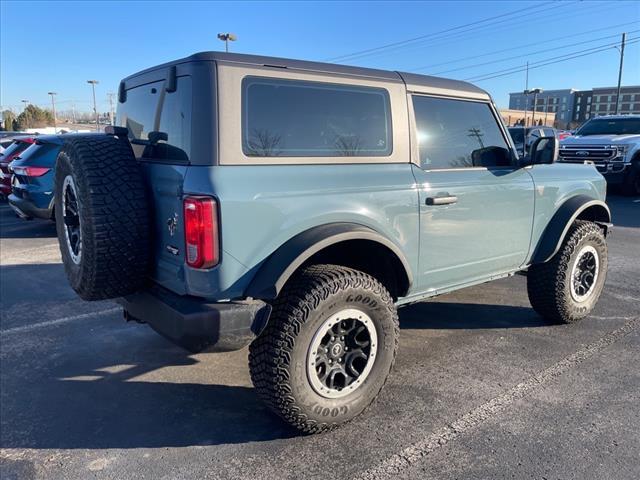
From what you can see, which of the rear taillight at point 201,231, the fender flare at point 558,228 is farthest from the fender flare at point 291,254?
the fender flare at point 558,228

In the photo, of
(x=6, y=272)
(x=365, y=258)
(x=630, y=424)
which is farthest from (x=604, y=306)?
(x=6, y=272)

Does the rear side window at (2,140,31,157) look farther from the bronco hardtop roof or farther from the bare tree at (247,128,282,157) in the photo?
the bare tree at (247,128,282,157)

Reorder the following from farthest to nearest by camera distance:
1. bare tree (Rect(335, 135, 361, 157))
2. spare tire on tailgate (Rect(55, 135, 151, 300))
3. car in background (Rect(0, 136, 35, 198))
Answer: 1. car in background (Rect(0, 136, 35, 198))
2. bare tree (Rect(335, 135, 361, 157))
3. spare tire on tailgate (Rect(55, 135, 151, 300))

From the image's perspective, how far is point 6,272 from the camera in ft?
21.2

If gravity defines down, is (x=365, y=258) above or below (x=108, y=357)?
above

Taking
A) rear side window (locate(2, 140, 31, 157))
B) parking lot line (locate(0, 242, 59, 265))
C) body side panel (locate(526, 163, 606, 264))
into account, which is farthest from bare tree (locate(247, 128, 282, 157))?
rear side window (locate(2, 140, 31, 157))

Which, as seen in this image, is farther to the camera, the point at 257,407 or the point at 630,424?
the point at 257,407

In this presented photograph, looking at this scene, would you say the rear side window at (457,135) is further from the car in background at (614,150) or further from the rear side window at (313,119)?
the car in background at (614,150)

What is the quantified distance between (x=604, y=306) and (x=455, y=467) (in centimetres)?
334

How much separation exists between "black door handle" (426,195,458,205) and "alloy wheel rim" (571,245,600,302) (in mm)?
1749

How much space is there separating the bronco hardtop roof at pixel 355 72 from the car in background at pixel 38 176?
5.61 meters

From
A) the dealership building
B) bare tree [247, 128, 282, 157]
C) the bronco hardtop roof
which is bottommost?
bare tree [247, 128, 282, 157]

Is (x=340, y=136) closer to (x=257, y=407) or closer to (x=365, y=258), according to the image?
(x=365, y=258)

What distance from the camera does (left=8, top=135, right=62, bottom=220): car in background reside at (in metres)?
8.30
